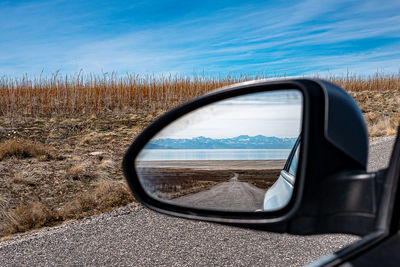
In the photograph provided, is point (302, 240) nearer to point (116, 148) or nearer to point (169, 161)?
point (169, 161)

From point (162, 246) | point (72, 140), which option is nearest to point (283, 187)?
point (162, 246)

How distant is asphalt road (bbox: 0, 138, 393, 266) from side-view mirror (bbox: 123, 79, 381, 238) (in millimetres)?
933

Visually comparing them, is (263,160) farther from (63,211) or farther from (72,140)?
(72,140)

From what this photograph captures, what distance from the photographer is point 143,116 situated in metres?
13.8

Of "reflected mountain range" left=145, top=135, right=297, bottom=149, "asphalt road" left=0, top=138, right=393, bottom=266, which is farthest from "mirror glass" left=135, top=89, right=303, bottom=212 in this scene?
"asphalt road" left=0, top=138, right=393, bottom=266

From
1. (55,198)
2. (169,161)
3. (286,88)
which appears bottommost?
(55,198)

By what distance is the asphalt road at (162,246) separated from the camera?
229 cm

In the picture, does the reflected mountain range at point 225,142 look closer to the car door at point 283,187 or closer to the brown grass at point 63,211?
the car door at point 283,187

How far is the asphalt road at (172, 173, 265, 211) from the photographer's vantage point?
115 centimetres

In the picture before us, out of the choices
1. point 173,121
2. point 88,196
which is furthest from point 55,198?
point 173,121

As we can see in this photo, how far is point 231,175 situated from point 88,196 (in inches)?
132

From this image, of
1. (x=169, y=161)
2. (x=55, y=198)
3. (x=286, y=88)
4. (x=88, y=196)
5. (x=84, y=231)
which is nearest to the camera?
(x=286, y=88)

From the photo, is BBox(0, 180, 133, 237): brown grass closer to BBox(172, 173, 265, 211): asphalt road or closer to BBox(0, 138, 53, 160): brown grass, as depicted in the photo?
BBox(172, 173, 265, 211): asphalt road

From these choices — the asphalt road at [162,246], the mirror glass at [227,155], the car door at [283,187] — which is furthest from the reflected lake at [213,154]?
the asphalt road at [162,246]
